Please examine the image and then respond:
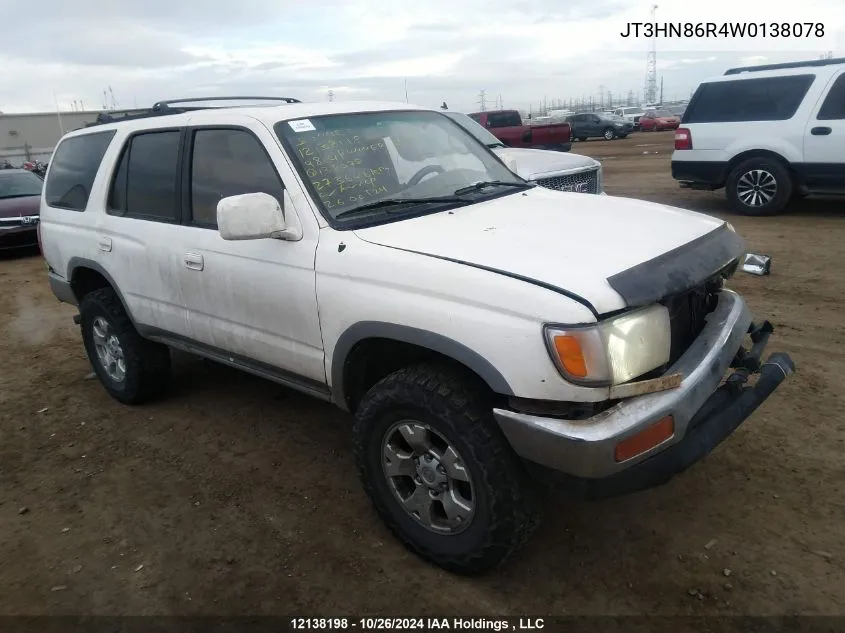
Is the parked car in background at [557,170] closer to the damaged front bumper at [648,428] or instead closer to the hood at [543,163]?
the hood at [543,163]

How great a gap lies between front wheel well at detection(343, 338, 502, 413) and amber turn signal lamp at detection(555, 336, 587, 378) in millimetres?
541

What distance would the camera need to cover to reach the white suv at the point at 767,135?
8.55 m

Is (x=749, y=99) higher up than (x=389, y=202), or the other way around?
(x=749, y=99)

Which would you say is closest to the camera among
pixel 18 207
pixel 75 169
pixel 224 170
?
pixel 224 170

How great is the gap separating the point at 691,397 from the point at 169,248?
2837 millimetres

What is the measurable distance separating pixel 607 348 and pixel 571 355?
0.13m

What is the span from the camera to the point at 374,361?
3021 millimetres

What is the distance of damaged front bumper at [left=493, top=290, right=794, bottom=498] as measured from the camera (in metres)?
2.22

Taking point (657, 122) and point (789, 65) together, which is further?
point (657, 122)

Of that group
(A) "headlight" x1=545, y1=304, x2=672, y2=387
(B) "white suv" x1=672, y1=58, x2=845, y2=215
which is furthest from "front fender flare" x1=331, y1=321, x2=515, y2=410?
(B) "white suv" x1=672, y1=58, x2=845, y2=215

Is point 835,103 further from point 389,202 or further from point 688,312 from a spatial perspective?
point 389,202

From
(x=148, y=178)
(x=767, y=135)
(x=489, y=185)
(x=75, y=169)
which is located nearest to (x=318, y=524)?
(x=489, y=185)

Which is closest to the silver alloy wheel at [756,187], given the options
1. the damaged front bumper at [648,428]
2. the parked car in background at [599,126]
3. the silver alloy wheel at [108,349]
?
the damaged front bumper at [648,428]

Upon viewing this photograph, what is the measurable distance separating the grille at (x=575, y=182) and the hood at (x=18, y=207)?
8594mm
